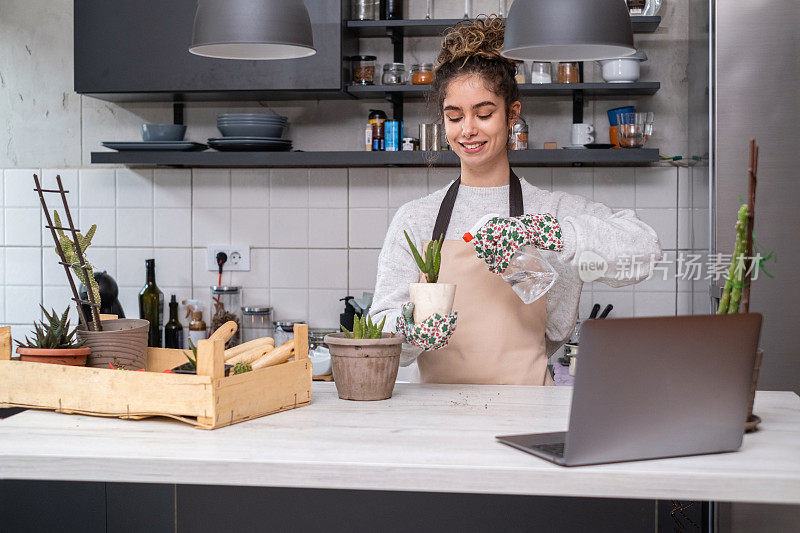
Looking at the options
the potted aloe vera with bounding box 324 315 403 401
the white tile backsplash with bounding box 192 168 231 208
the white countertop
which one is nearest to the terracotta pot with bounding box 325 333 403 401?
the potted aloe vera with bounding box 324 315 403 401

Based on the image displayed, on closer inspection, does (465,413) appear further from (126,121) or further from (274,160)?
(126,121)

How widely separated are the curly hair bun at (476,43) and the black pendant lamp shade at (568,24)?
0.47m

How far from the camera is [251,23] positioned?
177 cm

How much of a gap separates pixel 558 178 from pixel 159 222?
66.1 inches

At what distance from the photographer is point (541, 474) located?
113cm

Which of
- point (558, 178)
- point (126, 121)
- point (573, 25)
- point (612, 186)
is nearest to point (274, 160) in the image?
point (126, 121)

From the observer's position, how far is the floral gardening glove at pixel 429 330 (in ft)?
5.32

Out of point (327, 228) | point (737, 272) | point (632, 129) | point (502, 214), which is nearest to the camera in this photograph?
point (737, 272)

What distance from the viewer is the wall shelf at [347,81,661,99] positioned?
3047mm

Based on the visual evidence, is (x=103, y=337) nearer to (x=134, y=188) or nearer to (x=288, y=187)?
(x=288, y=187)

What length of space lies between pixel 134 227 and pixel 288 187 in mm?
690

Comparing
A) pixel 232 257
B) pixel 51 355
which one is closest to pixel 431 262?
pixel 51 355

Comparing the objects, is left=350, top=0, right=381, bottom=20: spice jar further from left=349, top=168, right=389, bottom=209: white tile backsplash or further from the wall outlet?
the wall outlet

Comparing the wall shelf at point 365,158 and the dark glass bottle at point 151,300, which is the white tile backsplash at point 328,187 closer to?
the wall shelf at point 365,158
